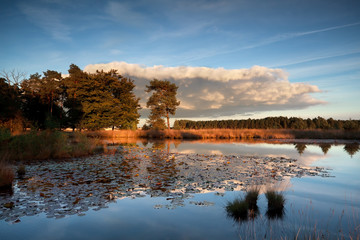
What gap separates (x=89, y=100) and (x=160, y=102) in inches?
611

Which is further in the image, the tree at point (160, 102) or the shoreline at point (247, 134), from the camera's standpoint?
the tree at point (160, 102)

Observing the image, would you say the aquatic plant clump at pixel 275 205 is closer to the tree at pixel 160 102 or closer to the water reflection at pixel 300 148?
the water reflection at pixel 300 148

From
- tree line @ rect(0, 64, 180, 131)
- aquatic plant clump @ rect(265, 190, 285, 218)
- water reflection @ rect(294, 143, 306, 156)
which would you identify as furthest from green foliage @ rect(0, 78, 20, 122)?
aquatic plant clump @ rect(265, 190, 285, 218)

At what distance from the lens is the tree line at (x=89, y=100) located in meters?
46.9

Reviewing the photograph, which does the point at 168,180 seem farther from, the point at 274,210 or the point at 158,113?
the point at 158,113

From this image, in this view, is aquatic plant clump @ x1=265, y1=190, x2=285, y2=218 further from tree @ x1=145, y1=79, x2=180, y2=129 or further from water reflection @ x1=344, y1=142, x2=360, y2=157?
tree @ x1=145, y1=79, x2=180, y2=129

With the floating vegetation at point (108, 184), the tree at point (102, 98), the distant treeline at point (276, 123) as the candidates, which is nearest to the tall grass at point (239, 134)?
the tree at point (102, 98)

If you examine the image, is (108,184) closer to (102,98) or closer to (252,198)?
(252,198)

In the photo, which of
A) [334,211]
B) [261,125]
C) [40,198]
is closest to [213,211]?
[334,211]

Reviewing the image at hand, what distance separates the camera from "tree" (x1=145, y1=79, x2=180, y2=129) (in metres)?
51.8

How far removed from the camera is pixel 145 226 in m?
5.20

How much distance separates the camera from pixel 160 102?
52844mm

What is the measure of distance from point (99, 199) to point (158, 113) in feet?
150

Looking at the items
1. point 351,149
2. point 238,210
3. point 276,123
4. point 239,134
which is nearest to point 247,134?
point 239,134
